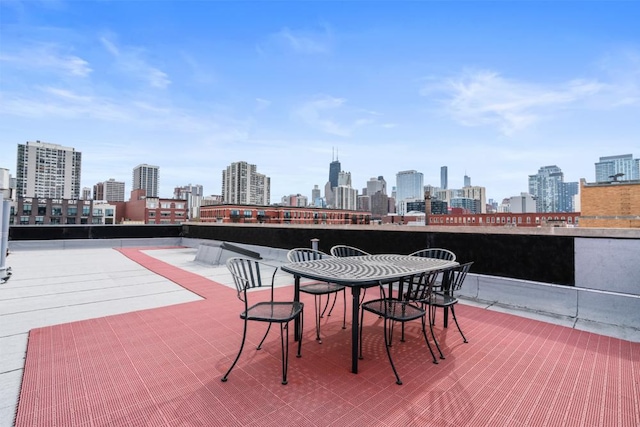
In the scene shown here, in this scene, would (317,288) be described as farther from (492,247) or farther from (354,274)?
(492,247)

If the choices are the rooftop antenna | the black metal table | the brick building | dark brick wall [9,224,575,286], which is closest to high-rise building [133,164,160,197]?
dark brick wall [9,224,575,286]

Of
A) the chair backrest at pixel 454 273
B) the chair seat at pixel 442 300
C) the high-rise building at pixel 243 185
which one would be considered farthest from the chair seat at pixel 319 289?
the high-rise building at pixel 243 185

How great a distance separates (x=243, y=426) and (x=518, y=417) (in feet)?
6.23

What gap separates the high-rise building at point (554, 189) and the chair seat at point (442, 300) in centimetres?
16330

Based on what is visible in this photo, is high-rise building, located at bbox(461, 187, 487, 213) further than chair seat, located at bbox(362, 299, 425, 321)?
Yes

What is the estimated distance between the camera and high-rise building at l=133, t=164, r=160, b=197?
164125 millimetres

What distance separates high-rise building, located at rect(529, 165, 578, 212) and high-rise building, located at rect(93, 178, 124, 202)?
215 m

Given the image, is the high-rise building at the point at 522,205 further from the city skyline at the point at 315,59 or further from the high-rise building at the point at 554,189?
the high-rise building at the point at 554,189

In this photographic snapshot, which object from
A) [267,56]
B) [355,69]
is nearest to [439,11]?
[355,69]

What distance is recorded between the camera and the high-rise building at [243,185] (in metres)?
134

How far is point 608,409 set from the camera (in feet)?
6.82

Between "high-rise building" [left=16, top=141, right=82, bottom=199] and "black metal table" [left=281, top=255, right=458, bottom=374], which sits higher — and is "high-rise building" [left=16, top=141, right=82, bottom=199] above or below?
above

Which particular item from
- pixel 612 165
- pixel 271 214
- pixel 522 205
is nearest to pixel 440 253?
pixel 522 205

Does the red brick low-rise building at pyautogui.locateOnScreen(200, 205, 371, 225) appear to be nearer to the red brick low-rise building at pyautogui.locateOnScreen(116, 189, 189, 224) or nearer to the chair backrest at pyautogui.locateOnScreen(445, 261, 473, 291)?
the red brick low-rise building at pyautogui.locateOnScreen(116, 189, 189, 224)
